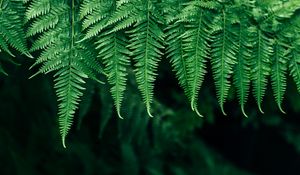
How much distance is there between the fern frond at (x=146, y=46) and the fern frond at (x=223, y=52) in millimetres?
162

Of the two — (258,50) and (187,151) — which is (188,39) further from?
(187,151)

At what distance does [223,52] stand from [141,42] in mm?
230

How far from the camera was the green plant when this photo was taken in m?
1.22

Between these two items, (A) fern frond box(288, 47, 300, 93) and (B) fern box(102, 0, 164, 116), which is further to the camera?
(A) fern frond box(288, 47, 300, 93)

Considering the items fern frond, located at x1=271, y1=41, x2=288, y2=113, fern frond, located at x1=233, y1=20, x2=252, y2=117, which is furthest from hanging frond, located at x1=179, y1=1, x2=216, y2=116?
fern frond, located at x1=271, y1=41, x2=288, y2=113

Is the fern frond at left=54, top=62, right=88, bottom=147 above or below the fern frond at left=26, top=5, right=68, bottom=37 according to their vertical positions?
below

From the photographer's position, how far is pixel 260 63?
1.32m

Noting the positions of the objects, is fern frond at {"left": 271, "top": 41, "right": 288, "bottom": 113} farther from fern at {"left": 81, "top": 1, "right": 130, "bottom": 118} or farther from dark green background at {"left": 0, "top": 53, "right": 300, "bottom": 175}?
dark green background at {"left": 0, "top": 53, "right": 300, "bottom": 175}

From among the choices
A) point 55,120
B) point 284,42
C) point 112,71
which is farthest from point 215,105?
point 112,71

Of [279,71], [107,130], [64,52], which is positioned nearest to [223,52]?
[279,71]

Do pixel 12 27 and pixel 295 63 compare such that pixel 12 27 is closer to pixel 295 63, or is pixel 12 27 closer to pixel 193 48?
pixel 193 48

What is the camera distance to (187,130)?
274cm

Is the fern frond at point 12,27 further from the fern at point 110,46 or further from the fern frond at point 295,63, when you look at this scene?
the fern frond at point 295,63

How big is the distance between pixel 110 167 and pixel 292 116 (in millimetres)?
1842
